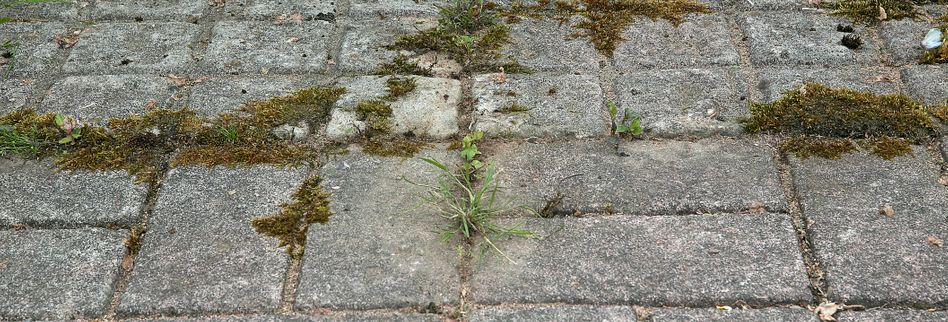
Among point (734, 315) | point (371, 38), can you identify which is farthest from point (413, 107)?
point (734, 315)

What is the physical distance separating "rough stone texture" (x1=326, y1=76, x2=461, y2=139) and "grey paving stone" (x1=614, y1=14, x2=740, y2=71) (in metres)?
0.65

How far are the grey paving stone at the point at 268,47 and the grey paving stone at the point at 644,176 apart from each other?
91 centimetres

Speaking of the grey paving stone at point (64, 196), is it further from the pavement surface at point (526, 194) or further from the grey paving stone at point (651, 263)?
the grey paving stone at point (651, 263)

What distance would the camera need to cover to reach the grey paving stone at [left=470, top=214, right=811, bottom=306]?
2.11 m

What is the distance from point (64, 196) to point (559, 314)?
1.46 metres

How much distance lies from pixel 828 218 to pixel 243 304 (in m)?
1.50

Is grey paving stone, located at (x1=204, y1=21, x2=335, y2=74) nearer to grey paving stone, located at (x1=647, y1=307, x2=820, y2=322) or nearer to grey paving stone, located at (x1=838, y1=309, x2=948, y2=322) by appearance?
grey paving stone, located at (x1=647, y1=307, x2=820, y2=322)

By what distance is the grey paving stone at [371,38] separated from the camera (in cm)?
320

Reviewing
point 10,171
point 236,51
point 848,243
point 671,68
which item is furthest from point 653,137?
point 10,171

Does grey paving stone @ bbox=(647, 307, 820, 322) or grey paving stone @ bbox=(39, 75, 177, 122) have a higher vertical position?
grey paving stone @ bbox=(647, 307, 820, 322)

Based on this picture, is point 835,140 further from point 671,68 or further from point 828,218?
point 671,68

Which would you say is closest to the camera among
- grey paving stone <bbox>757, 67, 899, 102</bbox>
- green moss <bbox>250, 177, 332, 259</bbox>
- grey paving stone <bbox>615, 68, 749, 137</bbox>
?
green moss <bbox>250, 177, 332, 259</bbox>

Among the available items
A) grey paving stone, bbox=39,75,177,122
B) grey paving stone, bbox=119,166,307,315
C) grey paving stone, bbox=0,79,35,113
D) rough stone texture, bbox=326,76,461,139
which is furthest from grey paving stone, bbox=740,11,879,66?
grey paving stone, bbox=0,79,35,113

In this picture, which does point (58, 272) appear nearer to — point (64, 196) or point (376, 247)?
point (64, 196)
